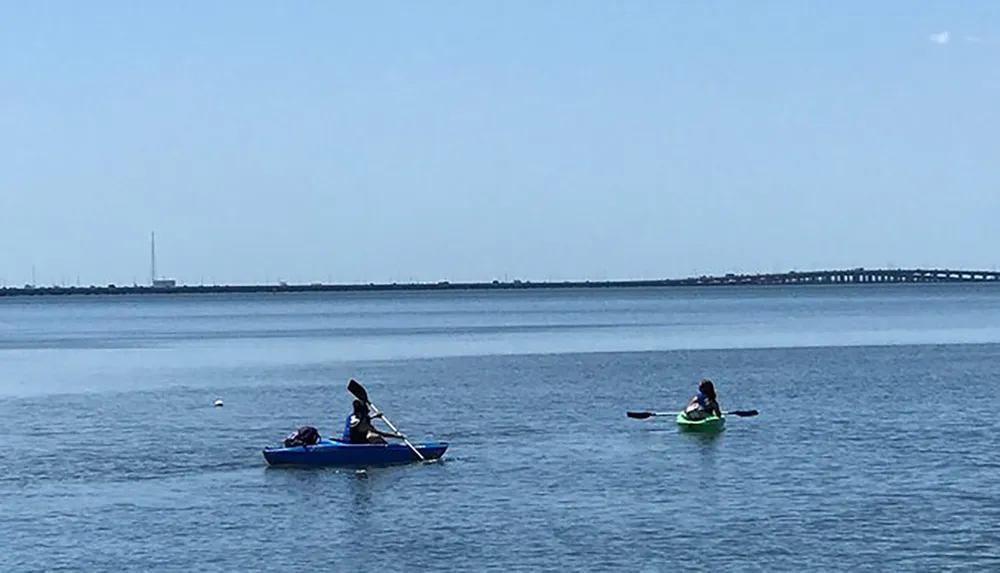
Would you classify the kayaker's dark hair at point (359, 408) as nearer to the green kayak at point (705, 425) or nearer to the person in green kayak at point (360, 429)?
the person in green kayak at point (360, 429)

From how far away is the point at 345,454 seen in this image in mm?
38094

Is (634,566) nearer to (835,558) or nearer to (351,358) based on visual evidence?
(835,558)

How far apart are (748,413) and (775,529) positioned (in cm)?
1836

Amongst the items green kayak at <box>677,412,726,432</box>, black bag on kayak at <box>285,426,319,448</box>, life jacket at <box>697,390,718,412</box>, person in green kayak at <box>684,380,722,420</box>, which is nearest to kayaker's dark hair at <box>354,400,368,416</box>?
black bag on kayak at <box>285,426,319,448</box>

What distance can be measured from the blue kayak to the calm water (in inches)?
22.9

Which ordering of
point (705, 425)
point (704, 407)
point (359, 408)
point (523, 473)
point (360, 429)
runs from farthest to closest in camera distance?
point (704, 407), point (705, 425), point (360, 429), point (359, 408), point (523, 473)

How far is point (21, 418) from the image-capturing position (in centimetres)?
5256

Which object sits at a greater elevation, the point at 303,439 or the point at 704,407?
the point at 704,407

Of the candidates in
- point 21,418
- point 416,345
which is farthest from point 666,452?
point 416,345

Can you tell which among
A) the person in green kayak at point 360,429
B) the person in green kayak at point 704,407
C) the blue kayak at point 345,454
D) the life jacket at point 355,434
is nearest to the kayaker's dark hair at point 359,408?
the person in green kayak at point 360,429

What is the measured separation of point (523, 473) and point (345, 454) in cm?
458

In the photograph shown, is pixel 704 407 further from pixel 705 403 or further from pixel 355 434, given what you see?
pixel 355 434

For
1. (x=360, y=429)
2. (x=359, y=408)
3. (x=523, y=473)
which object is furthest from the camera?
(x=360, y=429)

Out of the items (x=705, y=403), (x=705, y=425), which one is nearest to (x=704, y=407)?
(x=705, y=403)
